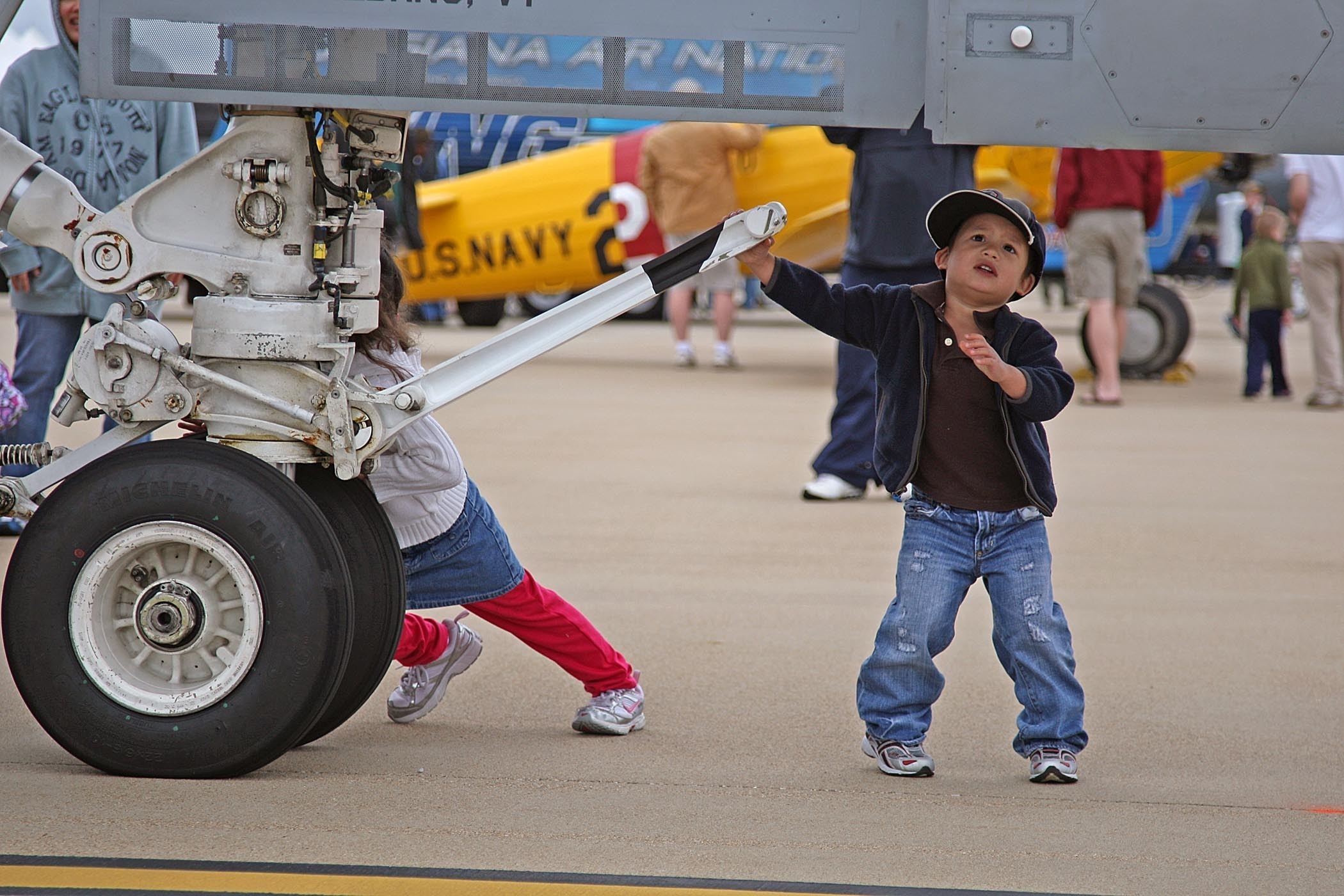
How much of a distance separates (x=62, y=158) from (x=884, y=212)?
3.44 metres

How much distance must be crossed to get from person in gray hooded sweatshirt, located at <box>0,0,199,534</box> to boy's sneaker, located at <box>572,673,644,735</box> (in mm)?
2803

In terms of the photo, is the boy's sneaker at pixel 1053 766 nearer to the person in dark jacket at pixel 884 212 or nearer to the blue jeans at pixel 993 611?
the blue jeans at pixel 993 611

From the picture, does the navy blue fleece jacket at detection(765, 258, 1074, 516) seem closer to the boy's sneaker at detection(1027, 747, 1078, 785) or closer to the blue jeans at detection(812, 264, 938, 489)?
the boy's sneaker at detection(1027, 747, 1078, 785)

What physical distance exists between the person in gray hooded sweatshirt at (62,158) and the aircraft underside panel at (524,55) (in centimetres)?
246

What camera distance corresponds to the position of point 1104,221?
440 inches

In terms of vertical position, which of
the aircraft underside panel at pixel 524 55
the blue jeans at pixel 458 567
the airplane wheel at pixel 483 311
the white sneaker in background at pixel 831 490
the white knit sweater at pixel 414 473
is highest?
the aircraft underside panel at pixel 524 55

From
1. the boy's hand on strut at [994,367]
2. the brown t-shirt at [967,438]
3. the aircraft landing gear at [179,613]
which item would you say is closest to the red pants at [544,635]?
the aircraft landing gear at [179,613]

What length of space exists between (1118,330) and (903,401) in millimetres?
8686

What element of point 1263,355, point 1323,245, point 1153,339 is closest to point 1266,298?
point 1263,355

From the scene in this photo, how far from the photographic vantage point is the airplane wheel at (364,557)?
364cm

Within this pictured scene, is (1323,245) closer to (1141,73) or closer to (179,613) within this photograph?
(1141,73)

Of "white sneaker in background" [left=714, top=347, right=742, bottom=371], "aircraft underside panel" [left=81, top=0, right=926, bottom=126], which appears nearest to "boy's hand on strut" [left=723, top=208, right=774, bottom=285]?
"aircraft underside panel" [left=81, top=0, right=926, bottom=126]

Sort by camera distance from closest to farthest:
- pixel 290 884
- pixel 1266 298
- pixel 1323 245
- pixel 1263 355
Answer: pixel 290 884
pixel 1323 245
pixel 1266 298
pixel 1263 355

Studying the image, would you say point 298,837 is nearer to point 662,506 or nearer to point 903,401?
point 903,401
